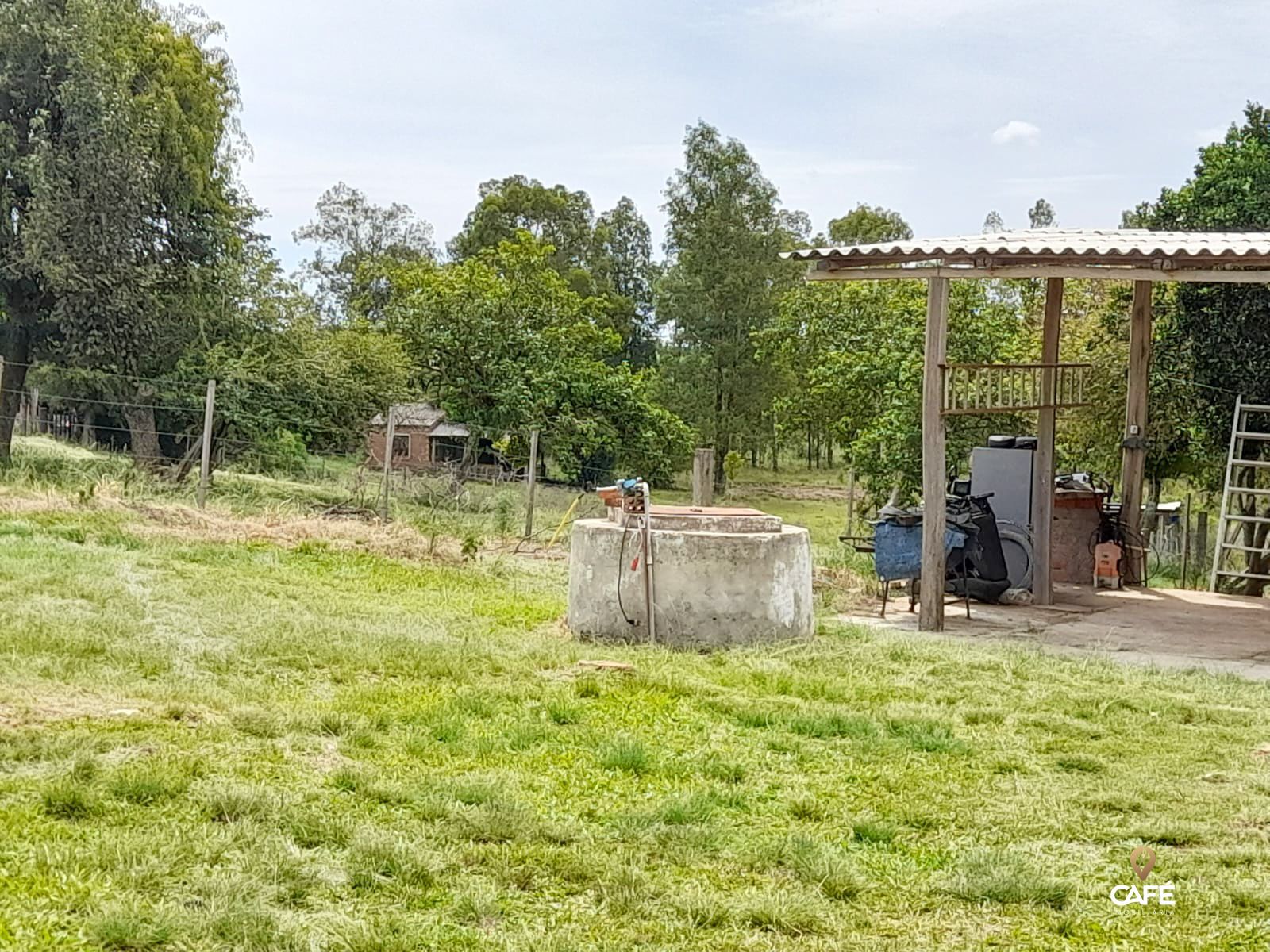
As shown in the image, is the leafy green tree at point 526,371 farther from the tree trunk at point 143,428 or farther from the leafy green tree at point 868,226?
the leafy green tree at point 868,226

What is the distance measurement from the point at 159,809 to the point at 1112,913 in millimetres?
3097

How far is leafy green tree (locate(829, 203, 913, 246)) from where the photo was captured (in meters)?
44.1

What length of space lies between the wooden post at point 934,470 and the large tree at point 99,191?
14.1m

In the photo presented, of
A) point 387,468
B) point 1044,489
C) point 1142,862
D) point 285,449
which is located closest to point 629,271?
point 285,449

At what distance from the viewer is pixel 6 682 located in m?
6.07

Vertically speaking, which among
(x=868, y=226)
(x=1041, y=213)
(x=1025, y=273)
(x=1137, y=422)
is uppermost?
(x=1041, y=213)

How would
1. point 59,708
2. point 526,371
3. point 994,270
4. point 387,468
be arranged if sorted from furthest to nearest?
point 526,371 → point 387,468 → point 994,270 → point 59,708

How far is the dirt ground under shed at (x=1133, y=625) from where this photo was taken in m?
8.95

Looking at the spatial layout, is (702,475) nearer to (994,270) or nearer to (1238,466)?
(994,270)

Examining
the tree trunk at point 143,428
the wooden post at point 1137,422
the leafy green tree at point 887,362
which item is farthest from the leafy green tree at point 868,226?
the wooden post at point 1137,422

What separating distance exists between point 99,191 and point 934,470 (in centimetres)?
1622

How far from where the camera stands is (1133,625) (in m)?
10.4

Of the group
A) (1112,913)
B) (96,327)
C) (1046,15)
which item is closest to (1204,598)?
(1046,15)

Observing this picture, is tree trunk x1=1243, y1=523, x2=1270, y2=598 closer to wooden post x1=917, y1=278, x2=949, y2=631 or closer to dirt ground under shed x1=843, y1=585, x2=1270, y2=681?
dirt ground under shed x1=843, y1=585, x2=1270, y2=681
